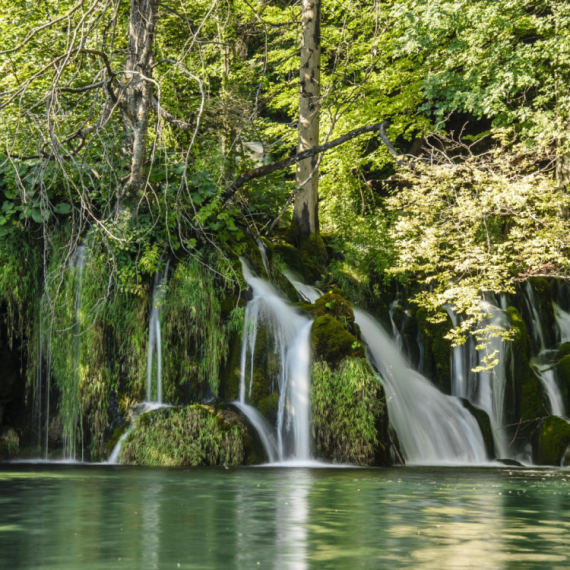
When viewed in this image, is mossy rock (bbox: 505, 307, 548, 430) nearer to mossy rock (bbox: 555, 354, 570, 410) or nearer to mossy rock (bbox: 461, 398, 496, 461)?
mossy rock (bbox: 555, 354, 570, 410)

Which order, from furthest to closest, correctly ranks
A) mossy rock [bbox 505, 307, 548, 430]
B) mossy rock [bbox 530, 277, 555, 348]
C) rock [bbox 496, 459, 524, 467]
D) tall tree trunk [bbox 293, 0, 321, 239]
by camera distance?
tall tree trunk [bbox 293, 0, 321, 239] < mossy rock [bbox 530, 277, 555, 348] < mossy rock [bbox 505, 307, 548, 430] < rock [bbox 496, 459, 524, 467]

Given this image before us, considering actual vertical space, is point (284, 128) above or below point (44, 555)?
above

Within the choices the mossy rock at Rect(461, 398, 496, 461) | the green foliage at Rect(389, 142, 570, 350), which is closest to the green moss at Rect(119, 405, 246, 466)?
the green foliage at Rect(389, 142, 570, 350)

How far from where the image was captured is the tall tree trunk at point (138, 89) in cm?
1335

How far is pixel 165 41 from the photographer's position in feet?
62.4

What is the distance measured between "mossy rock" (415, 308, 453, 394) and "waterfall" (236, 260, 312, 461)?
11.9 ft

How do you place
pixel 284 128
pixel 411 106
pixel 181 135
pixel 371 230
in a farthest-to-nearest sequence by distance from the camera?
pixel 284 128 < pixel 411 106 < pixel 371 230 < pixel 181 135

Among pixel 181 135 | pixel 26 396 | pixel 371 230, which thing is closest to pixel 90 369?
pixel 26 396

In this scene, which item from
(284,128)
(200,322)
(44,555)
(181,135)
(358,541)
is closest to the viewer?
(44,555)

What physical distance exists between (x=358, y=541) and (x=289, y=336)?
7.86 m

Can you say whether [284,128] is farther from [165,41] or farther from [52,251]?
[52,251]

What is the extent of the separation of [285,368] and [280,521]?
6680 millimetres

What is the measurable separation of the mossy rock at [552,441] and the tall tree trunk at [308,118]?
658cm

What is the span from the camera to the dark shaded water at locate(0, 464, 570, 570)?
4.85 metres
